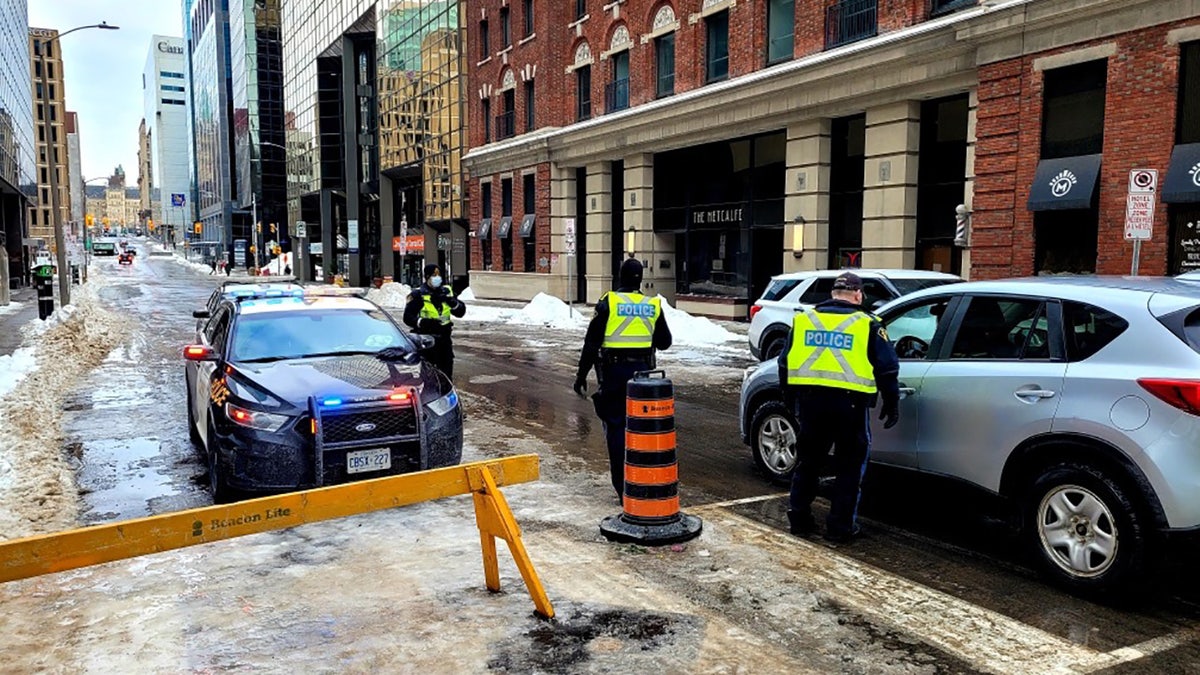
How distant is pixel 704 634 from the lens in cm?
457

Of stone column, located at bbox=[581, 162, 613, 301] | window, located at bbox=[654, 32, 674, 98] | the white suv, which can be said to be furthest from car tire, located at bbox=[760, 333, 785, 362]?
stone column, located at bbox=[581, 162, 613, 301]

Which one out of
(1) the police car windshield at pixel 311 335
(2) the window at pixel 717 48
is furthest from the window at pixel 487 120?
(1) the police car windshield at pixel 311 335

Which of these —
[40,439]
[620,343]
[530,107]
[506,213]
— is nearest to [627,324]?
[620,343]

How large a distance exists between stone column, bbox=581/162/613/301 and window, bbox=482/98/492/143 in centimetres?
896

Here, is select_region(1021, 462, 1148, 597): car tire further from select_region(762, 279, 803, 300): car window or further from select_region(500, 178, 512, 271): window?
select_region(500, 178, 512, 271): window

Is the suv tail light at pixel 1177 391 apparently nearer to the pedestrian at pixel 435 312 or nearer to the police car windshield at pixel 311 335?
the police car windshield at pixel 311 335

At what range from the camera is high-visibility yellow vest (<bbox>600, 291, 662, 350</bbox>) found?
6.78 m

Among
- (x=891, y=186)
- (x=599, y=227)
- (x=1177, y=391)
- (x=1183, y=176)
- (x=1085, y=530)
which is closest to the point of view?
(x=1177, y=391)

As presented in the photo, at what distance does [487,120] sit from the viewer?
4100 centimetres

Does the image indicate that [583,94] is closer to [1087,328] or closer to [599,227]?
Answer: [599,227]

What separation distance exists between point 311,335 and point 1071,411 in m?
6.07

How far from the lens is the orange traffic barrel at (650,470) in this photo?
5.97 meters

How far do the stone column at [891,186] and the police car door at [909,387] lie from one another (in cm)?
1450

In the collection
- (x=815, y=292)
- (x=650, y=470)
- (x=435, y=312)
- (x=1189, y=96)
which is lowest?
(x=650, y=470)
